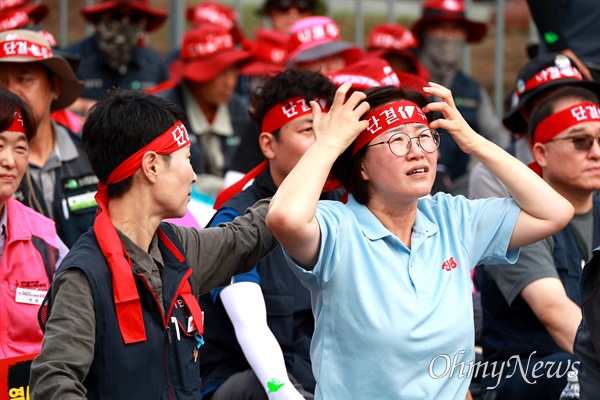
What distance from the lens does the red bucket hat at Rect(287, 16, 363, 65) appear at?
6.53 m

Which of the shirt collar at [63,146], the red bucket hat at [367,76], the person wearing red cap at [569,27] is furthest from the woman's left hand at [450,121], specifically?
the person wearing red cap at [569,27]

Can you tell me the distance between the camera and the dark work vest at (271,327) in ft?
13.7

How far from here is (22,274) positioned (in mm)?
3916

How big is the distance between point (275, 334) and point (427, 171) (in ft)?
3.95

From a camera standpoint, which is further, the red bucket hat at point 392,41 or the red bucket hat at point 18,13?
the red bucket hat at point 392,41

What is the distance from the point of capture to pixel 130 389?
3012 mm

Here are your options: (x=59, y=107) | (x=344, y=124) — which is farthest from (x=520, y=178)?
(x=59, y=107)

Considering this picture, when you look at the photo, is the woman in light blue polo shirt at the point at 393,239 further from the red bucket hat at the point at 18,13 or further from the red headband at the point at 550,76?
the red bucket hat at the point at 18,13

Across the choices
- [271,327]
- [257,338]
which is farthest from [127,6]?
[257,338]

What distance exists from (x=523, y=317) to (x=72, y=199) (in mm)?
2270

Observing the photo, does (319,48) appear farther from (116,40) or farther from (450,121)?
(450,121)

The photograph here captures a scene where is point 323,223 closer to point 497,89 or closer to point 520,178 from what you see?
point 520,178

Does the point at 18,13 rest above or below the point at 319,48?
above

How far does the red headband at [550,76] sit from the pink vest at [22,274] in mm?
2664
